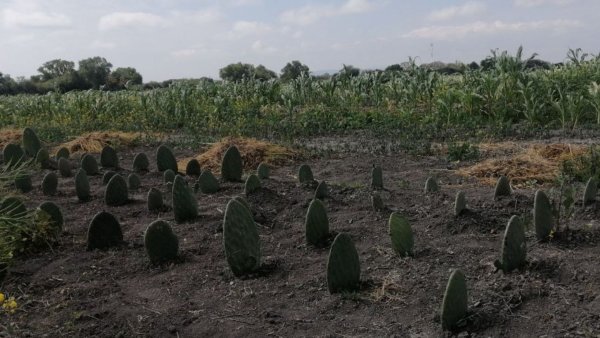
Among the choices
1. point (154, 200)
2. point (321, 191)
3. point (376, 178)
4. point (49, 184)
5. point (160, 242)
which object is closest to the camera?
point (160, 242)

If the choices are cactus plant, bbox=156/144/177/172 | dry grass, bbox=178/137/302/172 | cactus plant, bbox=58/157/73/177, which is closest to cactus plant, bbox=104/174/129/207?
cactus plant, bbox=156/144/177/172

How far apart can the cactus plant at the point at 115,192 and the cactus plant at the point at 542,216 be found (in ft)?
10.7

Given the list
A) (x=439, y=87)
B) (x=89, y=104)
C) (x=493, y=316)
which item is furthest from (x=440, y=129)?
(x=89, y=104)

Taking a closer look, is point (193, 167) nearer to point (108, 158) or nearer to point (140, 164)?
point (140, 164)

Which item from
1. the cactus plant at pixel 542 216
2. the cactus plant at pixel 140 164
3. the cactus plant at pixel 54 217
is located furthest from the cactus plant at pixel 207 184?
the cactus plant at pixel 542 216

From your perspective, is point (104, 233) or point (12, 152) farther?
point (12, 152)

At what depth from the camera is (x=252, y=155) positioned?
23.9ft

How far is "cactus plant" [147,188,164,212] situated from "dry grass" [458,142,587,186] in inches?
110

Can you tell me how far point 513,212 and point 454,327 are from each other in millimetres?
1658

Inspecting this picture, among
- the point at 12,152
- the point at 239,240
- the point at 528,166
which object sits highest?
the point at 12,152

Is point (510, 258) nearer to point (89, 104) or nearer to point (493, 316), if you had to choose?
point (493, 316)

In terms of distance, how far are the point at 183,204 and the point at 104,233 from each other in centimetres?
62

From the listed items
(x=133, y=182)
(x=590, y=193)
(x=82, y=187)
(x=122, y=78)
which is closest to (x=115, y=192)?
(x=82, y=187)

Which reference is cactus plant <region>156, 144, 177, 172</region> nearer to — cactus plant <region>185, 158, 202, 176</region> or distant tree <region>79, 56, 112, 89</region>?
cactus plant <region>185, 158, 202, 176</region>
